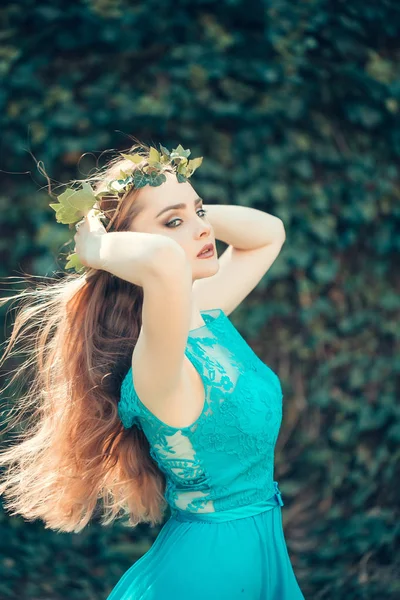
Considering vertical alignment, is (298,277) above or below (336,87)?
below

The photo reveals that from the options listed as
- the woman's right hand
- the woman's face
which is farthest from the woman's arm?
the woman's right hand

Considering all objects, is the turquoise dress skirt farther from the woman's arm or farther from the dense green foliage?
the dense green foliage

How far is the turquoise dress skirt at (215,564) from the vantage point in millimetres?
1771

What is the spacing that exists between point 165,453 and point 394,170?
6.72 ft

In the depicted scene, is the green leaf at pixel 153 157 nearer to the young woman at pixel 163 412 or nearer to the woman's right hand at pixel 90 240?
the young woman at pixel 163 412

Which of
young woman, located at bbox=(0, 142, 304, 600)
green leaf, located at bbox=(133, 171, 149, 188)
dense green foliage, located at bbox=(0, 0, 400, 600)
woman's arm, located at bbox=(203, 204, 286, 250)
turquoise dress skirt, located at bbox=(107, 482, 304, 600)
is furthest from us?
dense green foliage, located at bbox=(0, 0, 400, 600)

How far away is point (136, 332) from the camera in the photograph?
6.46ft

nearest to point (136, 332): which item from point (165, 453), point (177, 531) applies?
point (165, 453)

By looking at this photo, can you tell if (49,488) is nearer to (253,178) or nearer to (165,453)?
(165,453)

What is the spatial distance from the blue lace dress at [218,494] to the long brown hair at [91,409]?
0.10 meters

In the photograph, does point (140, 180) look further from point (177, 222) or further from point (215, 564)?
point (215, 564)

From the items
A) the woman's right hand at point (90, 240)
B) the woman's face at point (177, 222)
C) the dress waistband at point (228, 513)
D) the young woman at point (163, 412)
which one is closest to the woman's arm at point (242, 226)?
the young woman at point (163, 412)

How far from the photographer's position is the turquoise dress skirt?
177 centimetres

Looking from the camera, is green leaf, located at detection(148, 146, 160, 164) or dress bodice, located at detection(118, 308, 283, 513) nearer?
dress bodice, located at detection(118, 308, 283, 513)
